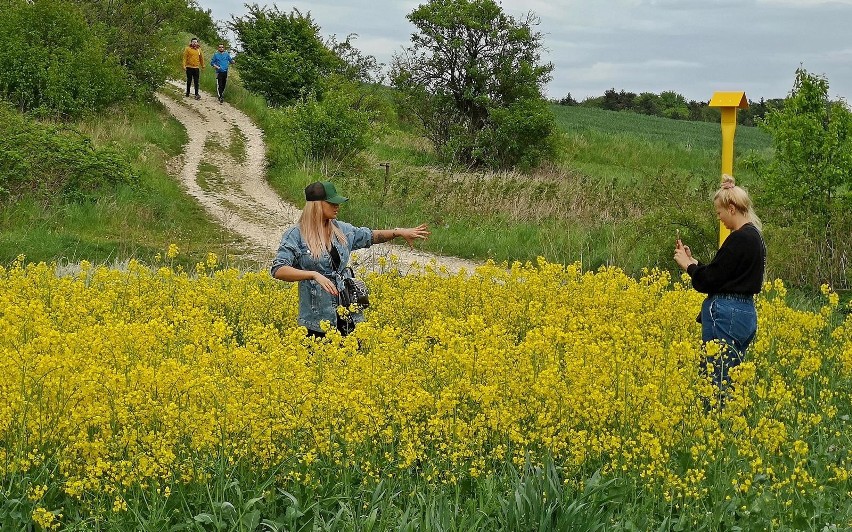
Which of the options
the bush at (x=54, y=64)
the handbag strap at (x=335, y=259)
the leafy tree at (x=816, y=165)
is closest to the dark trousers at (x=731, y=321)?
the handbag strap at (x=335, y=259)

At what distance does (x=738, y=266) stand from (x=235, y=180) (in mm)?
15977

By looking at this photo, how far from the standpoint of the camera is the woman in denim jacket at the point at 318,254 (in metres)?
7.00

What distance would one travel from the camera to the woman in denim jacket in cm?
700

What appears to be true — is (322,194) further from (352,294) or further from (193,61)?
(193,61)

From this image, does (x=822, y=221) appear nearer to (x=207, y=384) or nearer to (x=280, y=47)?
(x=207, y=384)

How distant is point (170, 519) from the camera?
479cm

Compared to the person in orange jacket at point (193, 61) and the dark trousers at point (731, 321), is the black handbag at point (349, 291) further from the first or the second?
the person in orange jacket at point (193, 61)

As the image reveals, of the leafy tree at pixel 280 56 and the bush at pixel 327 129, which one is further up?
the leafy tree at pixel 280 56

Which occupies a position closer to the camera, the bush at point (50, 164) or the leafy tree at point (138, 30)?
the bush at point (50, 164)

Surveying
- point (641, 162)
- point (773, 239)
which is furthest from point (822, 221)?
point (641, 162)

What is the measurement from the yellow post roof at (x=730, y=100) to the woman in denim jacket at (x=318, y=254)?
3227 mm

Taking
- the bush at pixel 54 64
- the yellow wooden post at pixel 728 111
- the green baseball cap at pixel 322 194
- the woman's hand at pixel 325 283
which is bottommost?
the woman's hand at pixel 325 283

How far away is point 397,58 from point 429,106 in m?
1.62

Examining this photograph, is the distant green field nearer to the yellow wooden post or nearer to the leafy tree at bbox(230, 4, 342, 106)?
the leafy tree at bbox(230, 4, 342, 106)
